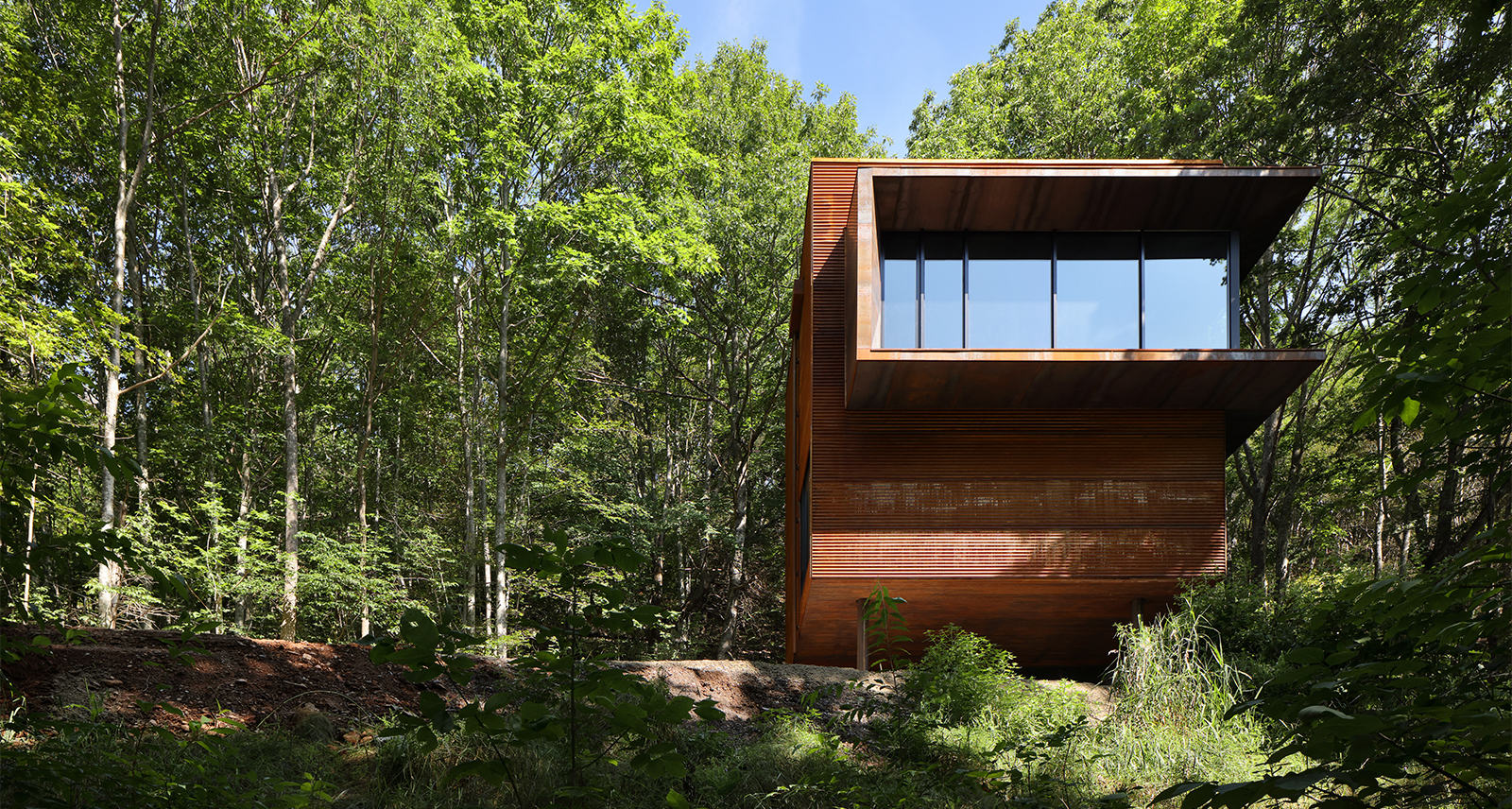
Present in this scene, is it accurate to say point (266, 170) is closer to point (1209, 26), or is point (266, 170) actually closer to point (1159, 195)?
point (1159, 195)

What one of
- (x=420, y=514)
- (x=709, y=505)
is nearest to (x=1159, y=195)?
(x=709, y=505)

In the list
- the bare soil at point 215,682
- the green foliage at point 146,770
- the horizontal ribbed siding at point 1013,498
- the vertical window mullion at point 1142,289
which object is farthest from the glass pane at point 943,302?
the green foliage at point 146,770

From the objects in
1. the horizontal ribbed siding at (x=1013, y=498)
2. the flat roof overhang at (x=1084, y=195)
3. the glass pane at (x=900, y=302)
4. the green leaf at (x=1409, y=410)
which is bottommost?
the horizontal ribbed siding at (x=1013, y=498)

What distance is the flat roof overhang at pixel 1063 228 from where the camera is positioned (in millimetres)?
9680

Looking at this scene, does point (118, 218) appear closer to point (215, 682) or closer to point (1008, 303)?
point (215, 682)

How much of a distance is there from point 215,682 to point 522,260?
11258 mm

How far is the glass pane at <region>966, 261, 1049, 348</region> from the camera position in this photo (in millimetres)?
10531

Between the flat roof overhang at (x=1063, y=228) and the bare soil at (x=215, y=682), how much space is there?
4.77m

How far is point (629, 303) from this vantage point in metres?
19.9

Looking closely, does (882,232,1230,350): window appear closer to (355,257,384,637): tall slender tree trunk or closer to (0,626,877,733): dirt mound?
(0,626,877,733): dirt mound

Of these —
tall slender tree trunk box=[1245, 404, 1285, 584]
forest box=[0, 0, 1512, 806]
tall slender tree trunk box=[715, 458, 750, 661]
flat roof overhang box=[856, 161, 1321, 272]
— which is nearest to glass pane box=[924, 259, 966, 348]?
flat roof overhang box=[856, 161, 1321, 272]

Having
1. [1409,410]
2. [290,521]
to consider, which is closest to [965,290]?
[1409,410]

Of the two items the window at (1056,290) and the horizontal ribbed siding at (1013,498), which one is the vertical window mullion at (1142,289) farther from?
the horizontal ribbed siding at (1013,498)

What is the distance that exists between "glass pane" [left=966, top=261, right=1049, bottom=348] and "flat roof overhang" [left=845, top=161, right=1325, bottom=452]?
542mm
